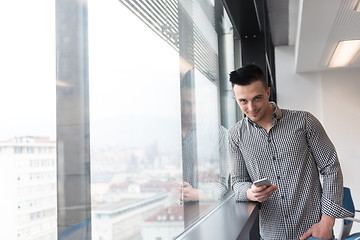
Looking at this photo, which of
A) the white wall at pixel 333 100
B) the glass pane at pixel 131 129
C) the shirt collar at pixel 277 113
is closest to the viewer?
the glass pane at pixel 131 129

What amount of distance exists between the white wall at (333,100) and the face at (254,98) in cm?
539

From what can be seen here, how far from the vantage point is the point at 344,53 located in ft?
19.2

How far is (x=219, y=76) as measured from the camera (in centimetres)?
304

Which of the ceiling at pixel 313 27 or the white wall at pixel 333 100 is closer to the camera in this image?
the ceiling at pixel 313 27

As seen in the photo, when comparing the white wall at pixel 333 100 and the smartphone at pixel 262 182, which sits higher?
the white wall at pixel 333 100

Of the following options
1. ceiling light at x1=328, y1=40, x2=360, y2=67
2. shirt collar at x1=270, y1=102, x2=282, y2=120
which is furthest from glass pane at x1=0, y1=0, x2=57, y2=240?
ceiling light at x1=328, y1=40, x2=360, y2=67

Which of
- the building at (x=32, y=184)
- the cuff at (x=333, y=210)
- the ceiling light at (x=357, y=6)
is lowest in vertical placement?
the cuff at (x=333, y=210)

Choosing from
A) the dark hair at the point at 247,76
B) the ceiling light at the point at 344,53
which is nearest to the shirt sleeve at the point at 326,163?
the dark hair at the point at 247,76

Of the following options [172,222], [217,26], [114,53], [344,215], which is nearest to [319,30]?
[217,26]

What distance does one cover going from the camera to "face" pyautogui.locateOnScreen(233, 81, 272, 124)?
2094 mm

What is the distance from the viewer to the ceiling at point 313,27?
12.5 feet

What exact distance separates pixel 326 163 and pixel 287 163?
0.68ft

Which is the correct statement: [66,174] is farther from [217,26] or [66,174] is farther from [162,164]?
[217,26]

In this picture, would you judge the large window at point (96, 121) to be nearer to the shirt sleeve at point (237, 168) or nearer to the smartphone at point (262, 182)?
the smartphone at point (262, 182)
